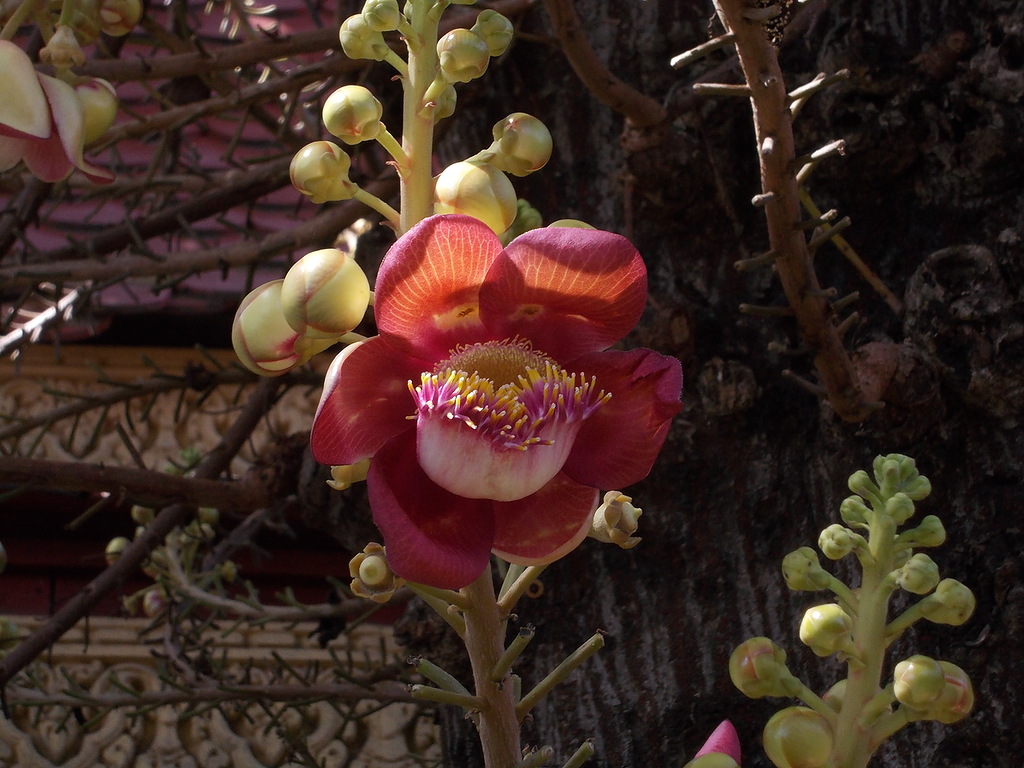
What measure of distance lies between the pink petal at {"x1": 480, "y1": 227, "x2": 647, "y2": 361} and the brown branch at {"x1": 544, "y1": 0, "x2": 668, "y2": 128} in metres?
0.50

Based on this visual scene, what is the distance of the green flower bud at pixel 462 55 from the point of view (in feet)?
2.14

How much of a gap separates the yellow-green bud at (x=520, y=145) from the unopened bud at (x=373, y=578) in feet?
0.79

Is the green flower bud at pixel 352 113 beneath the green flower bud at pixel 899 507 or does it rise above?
above

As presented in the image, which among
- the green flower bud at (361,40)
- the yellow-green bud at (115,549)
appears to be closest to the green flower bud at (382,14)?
the green flower bud at (361,40)

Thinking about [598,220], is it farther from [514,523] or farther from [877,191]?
[514,523]

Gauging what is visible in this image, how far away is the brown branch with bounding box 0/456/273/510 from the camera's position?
4.07 feet

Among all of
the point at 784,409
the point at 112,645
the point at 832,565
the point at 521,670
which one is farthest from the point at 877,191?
the point at 112,645

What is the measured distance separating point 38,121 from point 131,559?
0.85 metres

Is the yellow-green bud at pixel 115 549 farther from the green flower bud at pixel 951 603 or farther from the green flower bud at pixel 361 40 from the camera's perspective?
the green flower bud at pixel 951 603

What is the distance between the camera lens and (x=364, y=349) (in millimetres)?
623

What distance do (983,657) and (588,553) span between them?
0.40 m

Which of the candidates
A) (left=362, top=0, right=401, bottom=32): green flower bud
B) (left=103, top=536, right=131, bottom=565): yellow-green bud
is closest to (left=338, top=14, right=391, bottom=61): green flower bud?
(left=362, top=0, right=401, bottom=32): green flower bud

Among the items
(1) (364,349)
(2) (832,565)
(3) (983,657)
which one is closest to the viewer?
(1) (364,349)

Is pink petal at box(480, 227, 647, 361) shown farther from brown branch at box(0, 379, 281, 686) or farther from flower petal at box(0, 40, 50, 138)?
brown branch at box(0, 379, 281, 686)
